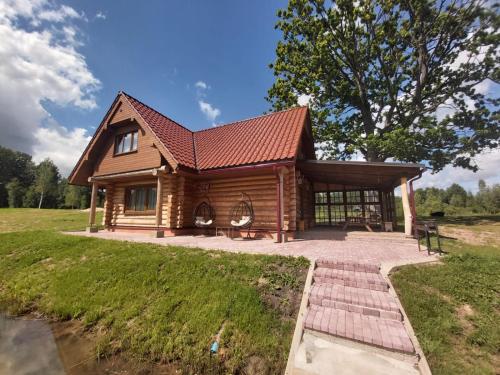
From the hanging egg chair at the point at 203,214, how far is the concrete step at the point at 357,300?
21.4ft

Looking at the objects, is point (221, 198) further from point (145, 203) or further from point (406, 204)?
point (406, 204)

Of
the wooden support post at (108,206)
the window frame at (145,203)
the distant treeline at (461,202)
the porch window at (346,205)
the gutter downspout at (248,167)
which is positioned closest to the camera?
the gutter downspout at (248,167)

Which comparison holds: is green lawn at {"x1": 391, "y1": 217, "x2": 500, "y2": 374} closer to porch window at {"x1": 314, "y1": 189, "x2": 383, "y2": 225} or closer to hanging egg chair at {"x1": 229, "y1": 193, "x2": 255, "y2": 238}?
hanging egg chair at {"x1": 229, "y1": 193, "x2": 255, "y2": 238}

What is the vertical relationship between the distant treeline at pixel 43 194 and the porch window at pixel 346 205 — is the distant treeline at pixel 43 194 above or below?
above

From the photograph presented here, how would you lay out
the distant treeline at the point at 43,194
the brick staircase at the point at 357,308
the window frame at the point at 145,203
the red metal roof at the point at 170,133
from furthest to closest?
the distant treeline at the point at 43,194
the window frame at the point at 145,203
the red metal roof at the point at 170,133
the brick staircase at the point at 357,308

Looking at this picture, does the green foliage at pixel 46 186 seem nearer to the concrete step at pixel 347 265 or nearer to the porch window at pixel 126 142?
the porch window at pixel 126 142

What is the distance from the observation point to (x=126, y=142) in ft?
38.8

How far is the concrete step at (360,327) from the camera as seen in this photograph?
2.86 meters

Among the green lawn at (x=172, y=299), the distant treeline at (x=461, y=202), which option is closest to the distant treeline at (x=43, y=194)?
the green lawn at (x=172, y=299)

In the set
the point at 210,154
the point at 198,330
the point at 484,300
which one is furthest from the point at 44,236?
the point at 484,300

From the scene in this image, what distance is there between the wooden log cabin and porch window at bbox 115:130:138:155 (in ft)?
0.19

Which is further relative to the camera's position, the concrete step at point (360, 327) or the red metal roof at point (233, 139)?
the red metal roof at point (233, 139)

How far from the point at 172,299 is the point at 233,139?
29.2ft

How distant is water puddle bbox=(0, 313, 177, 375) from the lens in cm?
305
